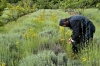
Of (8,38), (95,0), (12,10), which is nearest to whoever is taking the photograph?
(8,38)

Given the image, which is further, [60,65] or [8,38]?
[8,38]

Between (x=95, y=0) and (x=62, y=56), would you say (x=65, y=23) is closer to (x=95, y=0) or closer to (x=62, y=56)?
A: (x=62, y=56)

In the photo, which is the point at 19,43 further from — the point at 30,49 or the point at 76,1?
the point at 76,1

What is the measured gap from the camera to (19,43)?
23.2 ft

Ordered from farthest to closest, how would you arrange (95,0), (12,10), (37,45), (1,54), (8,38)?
(12,10), (95,0), (8,38), (37,45), (1,54)

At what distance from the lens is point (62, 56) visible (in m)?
5.59

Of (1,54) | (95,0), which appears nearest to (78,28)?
(1,54)

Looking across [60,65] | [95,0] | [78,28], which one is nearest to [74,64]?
[60,65]

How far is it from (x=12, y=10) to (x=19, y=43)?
1213 cm

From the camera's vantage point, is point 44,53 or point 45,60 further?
point 44,53

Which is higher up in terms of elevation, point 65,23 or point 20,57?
point 65,23

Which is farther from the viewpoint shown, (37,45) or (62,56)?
(37,45)

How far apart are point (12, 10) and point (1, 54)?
1294 centimetres

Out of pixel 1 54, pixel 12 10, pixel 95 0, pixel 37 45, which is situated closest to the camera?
pixel 1 54
